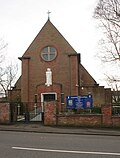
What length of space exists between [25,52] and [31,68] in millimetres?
2261

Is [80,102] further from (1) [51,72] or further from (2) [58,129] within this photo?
(1) [51,72]

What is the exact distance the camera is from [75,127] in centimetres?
2056

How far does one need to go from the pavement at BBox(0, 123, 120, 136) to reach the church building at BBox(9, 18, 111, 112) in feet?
38.5

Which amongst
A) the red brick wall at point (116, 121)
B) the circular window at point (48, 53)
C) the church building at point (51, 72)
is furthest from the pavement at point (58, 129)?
the circular window at point (48, 53)

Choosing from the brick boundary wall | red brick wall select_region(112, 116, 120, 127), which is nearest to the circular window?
the brick boundary wall

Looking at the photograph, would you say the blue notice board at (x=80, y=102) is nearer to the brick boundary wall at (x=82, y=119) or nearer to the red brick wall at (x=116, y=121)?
the brick boundary wall at (x=82, y=119)

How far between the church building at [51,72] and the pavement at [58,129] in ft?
38.5

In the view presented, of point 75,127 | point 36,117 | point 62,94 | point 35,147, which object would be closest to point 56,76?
point 62,94

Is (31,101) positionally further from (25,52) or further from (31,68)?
(25,52)

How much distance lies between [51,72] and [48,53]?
8.54 feet

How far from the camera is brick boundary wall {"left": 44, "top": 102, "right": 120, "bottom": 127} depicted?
793 inches

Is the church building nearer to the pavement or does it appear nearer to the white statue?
the white statue

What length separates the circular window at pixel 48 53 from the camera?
3475 cm

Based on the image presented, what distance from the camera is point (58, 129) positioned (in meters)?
19.3
